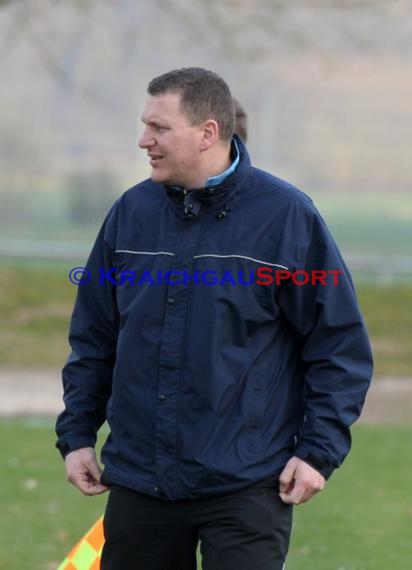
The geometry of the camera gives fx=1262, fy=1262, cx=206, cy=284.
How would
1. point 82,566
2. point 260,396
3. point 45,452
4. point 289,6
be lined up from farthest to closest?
point 289,6 < point 45,452 < point 82,566 < point 260,396

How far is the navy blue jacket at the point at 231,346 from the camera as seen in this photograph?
3416 mm

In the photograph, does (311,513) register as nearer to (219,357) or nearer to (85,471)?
(85,471)

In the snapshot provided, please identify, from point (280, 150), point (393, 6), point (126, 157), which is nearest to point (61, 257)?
point (126, 157)

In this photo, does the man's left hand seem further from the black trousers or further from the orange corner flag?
the orange corner flag

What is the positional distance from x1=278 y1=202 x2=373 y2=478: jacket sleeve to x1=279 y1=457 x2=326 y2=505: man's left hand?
0.02 m

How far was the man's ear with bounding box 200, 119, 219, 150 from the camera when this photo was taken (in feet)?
11.5

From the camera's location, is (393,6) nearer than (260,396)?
No

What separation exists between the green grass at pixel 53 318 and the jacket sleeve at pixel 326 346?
9.58 metres

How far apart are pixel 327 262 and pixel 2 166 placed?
1378cm

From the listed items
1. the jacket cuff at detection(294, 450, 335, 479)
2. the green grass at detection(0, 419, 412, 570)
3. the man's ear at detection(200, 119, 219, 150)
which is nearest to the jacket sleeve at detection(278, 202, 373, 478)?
the jacket cuff at detection(294, 450, 335, 479)

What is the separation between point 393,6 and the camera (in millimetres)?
15602

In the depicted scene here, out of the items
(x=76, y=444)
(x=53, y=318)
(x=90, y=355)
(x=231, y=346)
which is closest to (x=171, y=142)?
(x=231, y=346)

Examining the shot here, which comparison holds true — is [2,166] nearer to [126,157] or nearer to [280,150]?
[126,157]

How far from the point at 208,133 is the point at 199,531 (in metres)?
1.11
